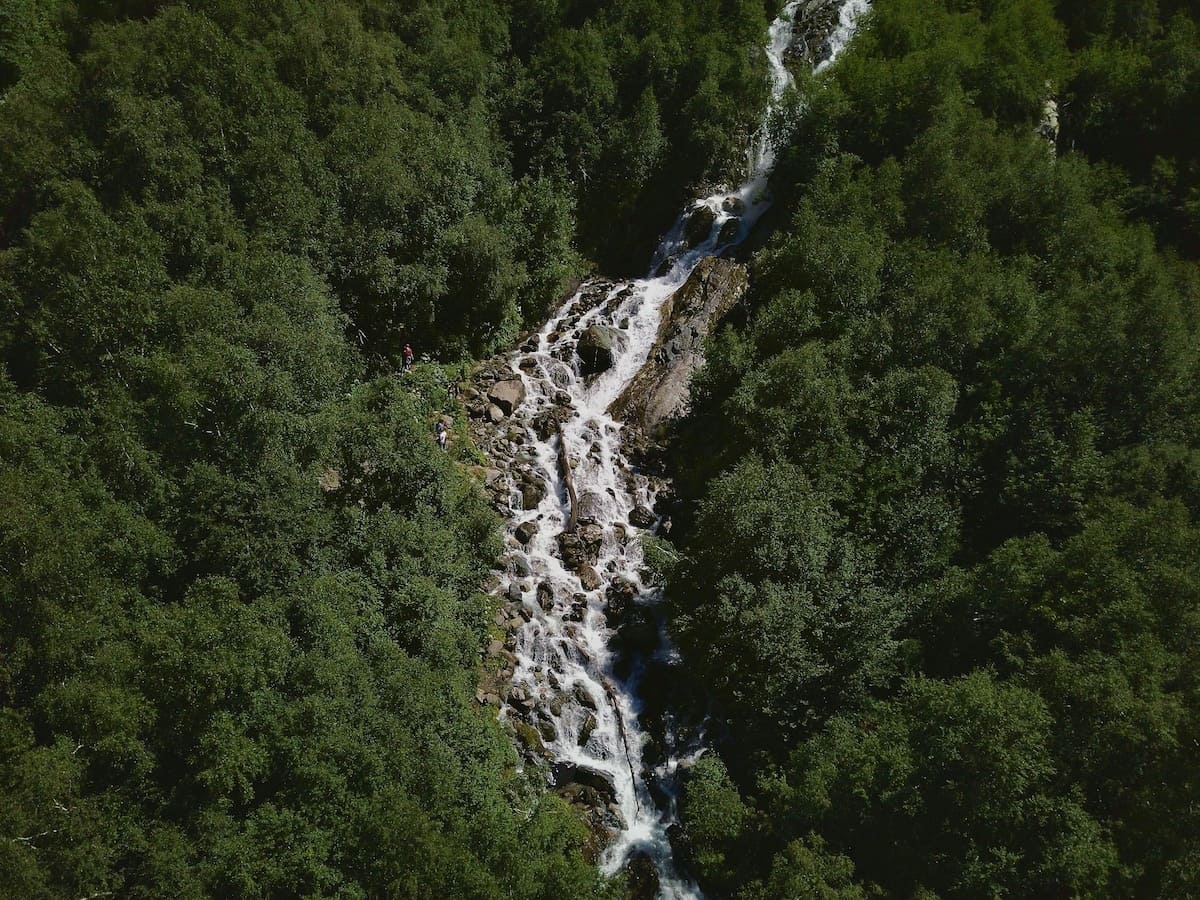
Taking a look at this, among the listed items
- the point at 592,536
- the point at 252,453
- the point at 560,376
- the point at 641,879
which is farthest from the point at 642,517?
the point at 252,453

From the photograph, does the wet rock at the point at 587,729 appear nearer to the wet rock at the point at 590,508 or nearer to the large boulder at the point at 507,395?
the wet rock at the point at 590,508

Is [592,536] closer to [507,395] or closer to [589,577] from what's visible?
[589,577]

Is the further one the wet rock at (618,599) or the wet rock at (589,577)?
the wet rock at (589,577)

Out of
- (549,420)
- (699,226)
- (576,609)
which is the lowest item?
(576,609)

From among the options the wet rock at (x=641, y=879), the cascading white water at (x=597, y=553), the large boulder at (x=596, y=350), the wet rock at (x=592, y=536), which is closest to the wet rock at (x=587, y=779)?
the cascading white water at (x=597, y=553)

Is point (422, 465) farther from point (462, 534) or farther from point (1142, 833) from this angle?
point (1142, 833)
